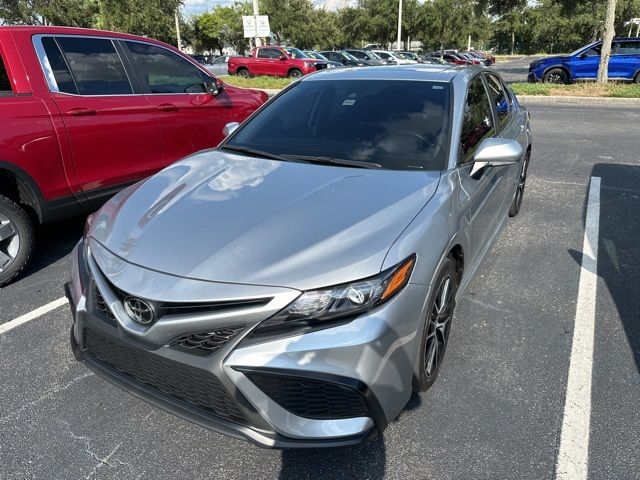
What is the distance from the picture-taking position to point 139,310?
192cm

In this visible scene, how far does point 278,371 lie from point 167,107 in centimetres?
365

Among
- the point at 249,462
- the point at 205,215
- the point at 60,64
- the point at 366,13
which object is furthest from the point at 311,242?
the point at 366,13

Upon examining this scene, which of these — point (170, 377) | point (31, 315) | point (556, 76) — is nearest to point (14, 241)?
point (31, 315)

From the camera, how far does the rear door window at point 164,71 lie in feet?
15.1

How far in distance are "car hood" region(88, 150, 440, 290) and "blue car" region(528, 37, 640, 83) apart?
18779mm

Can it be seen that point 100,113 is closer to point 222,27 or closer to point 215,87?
point 215,87

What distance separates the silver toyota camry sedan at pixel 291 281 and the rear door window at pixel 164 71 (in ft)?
6.92

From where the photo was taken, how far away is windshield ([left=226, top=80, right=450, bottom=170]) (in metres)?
2.89

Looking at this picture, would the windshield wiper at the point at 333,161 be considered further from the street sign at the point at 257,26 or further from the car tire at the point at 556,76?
the street sign at the point at 257,26

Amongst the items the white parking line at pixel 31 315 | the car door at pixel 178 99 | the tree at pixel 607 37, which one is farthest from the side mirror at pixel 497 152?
the tree at pixel 607 37

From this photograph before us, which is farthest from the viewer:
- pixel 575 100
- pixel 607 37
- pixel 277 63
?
pixel 277 63

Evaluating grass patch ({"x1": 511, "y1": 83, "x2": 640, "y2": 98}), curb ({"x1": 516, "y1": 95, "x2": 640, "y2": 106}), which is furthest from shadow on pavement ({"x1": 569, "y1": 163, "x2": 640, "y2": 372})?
grass patch ({"x1": 511, "y1": 83, "x2": 640, "y2": 98})

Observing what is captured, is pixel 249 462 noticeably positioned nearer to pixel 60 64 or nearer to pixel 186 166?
pixel 186 166

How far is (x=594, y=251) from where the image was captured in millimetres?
4301
